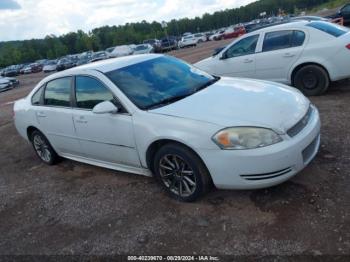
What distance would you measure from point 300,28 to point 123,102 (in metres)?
4.65

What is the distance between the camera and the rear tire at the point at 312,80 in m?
6.96

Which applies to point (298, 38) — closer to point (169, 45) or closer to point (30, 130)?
point (30, 130)

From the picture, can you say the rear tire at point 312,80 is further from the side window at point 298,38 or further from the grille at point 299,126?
the grille at point 299,126

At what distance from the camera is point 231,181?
351 centimetres

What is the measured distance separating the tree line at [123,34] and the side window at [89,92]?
10194 cm

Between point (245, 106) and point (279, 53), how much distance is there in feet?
13.3

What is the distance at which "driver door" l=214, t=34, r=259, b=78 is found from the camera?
7.75 m

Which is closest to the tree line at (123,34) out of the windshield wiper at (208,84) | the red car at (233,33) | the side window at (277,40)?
the red car at (233,33)

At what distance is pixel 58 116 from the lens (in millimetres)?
5039

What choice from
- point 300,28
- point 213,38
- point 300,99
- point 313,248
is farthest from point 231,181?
point 213,38

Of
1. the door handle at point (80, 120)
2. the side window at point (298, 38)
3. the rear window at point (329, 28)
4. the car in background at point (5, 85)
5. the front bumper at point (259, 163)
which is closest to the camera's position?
A: the front bumper at point (259, 163)

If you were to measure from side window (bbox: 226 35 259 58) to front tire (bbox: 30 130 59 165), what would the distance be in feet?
14.7

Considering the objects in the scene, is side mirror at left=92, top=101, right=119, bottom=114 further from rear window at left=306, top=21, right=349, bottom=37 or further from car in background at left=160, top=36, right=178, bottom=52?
car in background at left=160, top=36, right=178, bottom=52

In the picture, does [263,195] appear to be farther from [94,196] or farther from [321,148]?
[94,196]
